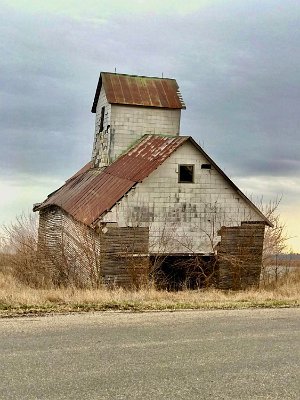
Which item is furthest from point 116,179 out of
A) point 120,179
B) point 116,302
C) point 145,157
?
point 116,302

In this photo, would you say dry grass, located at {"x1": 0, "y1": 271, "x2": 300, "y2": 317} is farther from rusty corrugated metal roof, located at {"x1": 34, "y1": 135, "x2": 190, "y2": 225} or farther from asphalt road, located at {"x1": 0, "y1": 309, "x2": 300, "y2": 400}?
rusty corrugated metal roof, located at {"x1": 34, "y1": 135, "x2": 190, "y2": 225}

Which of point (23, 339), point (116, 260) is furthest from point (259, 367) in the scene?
point (116, 260)

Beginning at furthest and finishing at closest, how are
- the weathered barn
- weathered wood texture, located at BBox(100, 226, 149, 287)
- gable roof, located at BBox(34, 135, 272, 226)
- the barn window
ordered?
the barn window < gable roof, located at BBox(34, 135, 272, 226) < the weathered barn < weathered wood texture, located at BBox(100, 226, 149, 287)

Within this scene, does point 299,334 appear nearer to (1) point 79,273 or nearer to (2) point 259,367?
(2) point 259,367

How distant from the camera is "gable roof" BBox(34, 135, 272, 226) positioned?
791 inches

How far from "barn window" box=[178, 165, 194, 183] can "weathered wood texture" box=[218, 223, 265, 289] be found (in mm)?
2310

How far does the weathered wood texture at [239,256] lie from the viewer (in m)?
21.1

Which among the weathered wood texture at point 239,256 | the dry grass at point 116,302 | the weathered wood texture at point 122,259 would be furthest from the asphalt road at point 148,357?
the weathered wood texture at point 239,256

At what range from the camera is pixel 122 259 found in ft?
64.7

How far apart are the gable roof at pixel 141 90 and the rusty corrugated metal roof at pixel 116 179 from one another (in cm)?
208

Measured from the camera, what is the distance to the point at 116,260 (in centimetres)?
1964

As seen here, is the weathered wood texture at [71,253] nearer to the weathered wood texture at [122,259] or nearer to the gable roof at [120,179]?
the weathered wood texture at [122,259]

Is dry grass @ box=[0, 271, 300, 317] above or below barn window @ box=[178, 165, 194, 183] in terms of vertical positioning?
below

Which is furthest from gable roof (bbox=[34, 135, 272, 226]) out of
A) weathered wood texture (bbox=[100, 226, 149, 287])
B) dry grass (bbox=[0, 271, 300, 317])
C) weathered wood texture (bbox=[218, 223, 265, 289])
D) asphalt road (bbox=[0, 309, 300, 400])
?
asphalt road (bbox=[0, 309, 300, 400])
